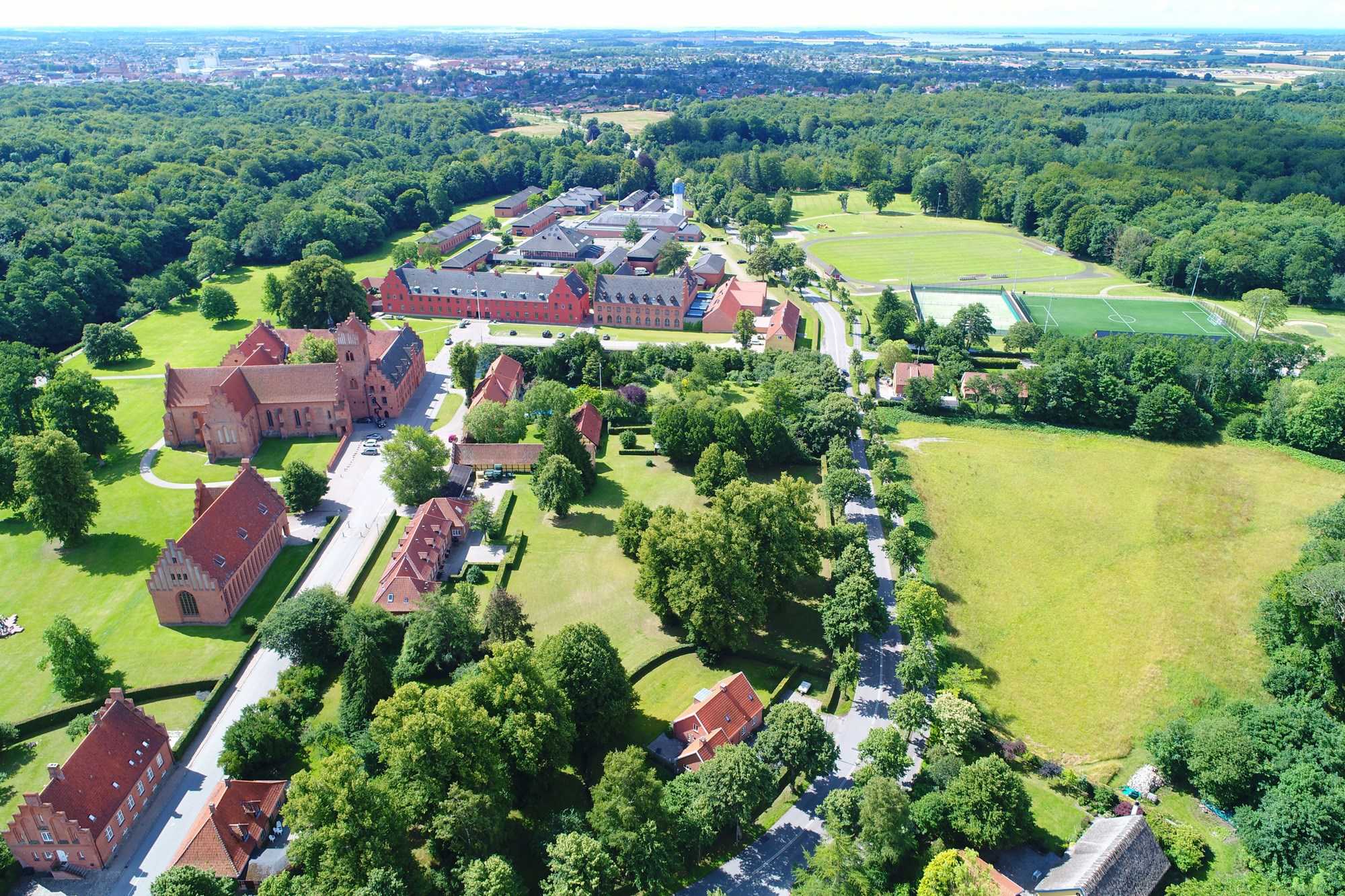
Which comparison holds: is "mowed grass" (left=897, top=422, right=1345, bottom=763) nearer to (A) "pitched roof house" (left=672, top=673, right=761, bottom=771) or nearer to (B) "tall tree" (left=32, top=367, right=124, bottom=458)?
(A) "pitched roof house" (left=672, top=673, right=761, bottom=771)

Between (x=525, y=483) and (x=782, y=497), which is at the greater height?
(x=782, y=497)

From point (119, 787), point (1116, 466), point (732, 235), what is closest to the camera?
point (119, 787)

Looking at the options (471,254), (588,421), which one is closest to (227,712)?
(588,421)

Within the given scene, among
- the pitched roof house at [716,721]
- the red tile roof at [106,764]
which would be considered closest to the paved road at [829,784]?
the pitched roof house at [716,721]

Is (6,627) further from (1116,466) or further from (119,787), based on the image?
(1116,466)

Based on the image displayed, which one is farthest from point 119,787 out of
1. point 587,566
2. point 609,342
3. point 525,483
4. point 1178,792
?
point 609,342

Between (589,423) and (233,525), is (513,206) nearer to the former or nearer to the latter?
(589,423)
